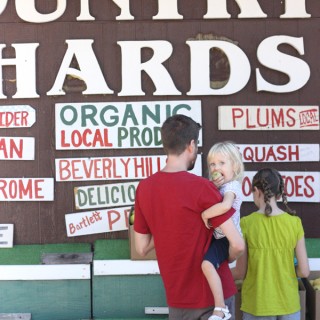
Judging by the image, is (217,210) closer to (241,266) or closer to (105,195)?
(241,266)

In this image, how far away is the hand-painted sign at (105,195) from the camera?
4445mm

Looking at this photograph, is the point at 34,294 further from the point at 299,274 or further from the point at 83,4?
the point at 83,4

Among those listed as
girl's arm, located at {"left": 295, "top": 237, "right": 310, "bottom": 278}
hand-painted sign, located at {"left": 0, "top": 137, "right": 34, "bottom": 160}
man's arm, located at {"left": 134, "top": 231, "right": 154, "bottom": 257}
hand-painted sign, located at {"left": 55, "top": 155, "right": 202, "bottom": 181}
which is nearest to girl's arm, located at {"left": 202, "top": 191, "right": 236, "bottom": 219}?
man's arm, located at {"left": 134, "top": 231, "right": 154, "bottom": 257}

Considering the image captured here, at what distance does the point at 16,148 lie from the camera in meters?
4.43

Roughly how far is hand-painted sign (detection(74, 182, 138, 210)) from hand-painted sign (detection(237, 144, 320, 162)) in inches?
38.2

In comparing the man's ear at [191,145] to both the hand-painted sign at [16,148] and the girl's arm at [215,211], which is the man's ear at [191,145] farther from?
the hand-painted sign at [16,148]

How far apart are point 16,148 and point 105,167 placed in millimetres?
745

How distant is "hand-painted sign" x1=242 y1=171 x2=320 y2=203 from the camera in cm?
446

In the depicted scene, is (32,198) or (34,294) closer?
(34,294)

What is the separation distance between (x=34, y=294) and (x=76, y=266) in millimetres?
379

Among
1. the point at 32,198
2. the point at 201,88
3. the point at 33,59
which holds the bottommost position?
the point at 32,198

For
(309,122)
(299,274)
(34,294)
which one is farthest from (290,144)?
(34,294)

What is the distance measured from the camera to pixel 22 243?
4453 mm

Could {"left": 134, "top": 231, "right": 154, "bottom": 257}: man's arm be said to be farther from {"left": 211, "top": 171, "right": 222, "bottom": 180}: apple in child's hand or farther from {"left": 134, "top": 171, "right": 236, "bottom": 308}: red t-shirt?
{"left": 211, "top": 171, "right": 222, "bottom": 180}: apple in child's hand
